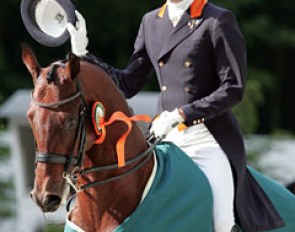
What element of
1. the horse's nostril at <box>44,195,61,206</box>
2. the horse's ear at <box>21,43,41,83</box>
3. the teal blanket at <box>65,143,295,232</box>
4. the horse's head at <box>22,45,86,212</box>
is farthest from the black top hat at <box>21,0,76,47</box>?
the horse's nostril at <box>44,195,61,206</box>

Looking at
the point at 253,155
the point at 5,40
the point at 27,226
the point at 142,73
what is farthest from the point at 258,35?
the point at 142,73

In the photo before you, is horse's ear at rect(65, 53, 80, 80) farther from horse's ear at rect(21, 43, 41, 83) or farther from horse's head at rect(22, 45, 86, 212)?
horse's ear at rect(21, 43, 41, 83)

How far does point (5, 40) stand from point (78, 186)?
607 inches

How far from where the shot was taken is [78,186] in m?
4.06

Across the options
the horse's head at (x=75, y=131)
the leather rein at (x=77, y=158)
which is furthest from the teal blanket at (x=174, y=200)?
the leather rein at (x=77, y=158)

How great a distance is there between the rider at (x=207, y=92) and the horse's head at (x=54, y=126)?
18.1 inches

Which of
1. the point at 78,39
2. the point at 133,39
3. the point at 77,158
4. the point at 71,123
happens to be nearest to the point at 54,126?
the point at 71,123

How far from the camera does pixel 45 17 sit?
438cm

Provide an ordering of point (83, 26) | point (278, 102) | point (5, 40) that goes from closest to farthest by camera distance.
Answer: point (83, 26) → point (5, 40) → point (278, 102)

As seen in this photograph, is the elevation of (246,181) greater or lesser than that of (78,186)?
lesser

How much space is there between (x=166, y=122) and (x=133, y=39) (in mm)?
15278

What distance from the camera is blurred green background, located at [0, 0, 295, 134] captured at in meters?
18.4

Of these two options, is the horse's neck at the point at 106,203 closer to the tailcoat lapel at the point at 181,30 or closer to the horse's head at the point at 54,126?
the horse's head at the point at 54,126

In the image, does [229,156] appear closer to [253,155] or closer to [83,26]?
A: [83,26]
